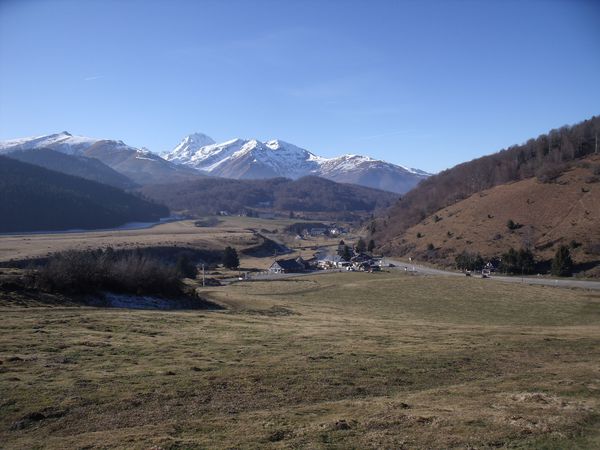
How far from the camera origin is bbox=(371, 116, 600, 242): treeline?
424ft

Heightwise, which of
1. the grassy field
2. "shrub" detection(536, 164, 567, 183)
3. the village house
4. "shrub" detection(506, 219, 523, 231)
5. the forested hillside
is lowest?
the village house

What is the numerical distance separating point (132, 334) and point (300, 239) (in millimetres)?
172459

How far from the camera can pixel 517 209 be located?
11138cm

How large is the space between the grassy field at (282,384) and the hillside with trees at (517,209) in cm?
6995

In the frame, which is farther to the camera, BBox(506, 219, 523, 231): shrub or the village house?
the village house

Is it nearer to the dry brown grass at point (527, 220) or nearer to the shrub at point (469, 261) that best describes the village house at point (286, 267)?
the dry brown grass at point (527, 220)

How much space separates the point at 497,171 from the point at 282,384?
14598 cm

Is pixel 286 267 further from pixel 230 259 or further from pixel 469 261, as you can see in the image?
pixel 469 261

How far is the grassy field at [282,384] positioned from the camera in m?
11.6

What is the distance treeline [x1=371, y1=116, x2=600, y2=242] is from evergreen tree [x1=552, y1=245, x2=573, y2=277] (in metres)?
39.1

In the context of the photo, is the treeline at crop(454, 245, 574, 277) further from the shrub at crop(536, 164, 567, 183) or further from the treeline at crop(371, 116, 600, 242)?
the treeline at crop(371, 116, 600, 242)

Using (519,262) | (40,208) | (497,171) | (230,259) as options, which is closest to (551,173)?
(497,171)

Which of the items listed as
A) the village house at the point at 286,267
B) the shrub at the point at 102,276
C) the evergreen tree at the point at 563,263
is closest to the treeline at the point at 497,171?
the evergreen tree at the point at 563,263

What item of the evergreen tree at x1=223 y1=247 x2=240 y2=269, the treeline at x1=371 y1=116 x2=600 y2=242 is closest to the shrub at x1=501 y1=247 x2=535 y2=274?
the treeline at x1=371 y1=116 x2=600 y2=242
